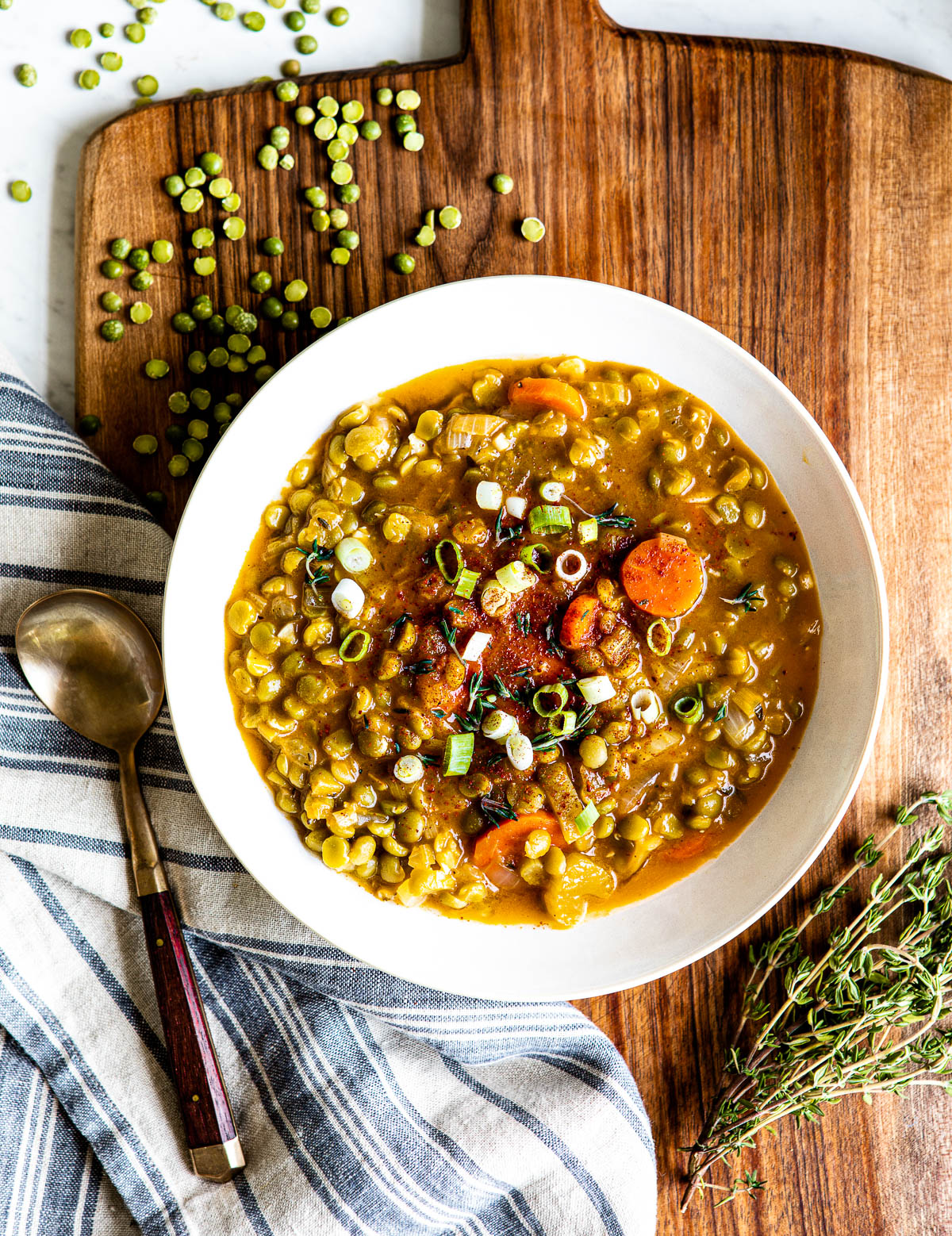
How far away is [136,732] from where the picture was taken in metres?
3.70

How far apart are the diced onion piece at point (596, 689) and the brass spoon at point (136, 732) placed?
5.77ft

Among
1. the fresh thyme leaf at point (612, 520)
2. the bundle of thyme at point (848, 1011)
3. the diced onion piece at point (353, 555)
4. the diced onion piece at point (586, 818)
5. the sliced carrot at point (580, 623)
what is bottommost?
the bundle of thyme at point (848, 1011)

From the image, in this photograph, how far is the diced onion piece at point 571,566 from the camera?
11.0 ft

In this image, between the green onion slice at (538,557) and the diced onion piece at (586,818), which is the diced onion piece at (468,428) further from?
the diced onion piece at (586,818)

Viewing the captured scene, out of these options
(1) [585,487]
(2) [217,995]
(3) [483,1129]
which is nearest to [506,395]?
(1) [585,487]

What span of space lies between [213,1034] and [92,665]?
163 cm

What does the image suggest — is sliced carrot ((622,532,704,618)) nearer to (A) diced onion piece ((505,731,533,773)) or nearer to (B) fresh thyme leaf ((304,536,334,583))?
(A) diced onion piece ((505,731,533,773))

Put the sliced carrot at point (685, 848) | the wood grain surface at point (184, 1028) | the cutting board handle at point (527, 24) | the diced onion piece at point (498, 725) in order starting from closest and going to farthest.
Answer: the diced onion piece at point (498, 725) < the sliced carrot at point (685, 848) < the wood grain surface at point (184, 1028) < the cutting board handle at point (527, 24)

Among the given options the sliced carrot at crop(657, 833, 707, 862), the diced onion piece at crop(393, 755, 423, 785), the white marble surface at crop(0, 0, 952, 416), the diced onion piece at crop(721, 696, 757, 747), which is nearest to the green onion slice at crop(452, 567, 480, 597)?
the diced onion piece at crop(393, 755, 423, 785)

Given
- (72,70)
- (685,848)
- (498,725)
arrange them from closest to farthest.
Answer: (498,725) < (685,848) < (72,70)

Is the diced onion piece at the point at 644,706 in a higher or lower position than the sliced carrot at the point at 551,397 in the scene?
lower

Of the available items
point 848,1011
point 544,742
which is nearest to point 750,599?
point 544,742

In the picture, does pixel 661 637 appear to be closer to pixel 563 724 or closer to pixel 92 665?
pixel 563 724

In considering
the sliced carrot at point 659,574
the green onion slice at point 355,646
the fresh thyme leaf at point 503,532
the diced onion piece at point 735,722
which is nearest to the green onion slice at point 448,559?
the fresh thyme leaf at point 503,532
